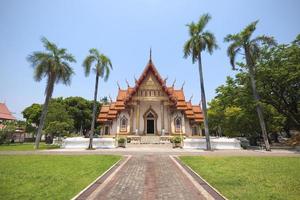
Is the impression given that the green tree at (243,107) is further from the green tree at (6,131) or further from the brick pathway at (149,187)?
the green tree at (6,131)

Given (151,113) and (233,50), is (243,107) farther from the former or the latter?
(151,113)

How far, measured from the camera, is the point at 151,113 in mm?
34875

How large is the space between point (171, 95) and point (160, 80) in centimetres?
369

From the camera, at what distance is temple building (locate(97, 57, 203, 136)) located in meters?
33.8

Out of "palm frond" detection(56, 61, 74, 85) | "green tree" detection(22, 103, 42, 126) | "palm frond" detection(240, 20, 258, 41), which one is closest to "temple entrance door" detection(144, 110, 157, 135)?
"palm frond" detection(56, 61, 74, 85)

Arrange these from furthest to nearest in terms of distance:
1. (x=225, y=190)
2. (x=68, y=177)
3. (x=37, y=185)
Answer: (x=68, y=177) < (x=37, y=185) < (x=225, y=190)

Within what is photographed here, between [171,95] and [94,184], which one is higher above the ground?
[171,95]

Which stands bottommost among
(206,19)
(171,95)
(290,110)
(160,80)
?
(290,110)

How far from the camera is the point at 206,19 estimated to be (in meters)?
22.2

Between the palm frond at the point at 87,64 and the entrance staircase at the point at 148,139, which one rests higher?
the palm frond at the point at 87,64

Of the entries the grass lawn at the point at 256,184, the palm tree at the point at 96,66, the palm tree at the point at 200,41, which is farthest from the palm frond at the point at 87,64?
the grass lawn at the point at 256,184

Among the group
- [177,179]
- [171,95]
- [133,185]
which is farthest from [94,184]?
[171,95]

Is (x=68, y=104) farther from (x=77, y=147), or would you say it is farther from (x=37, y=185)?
(x=37, y=185)

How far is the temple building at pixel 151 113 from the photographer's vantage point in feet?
111
